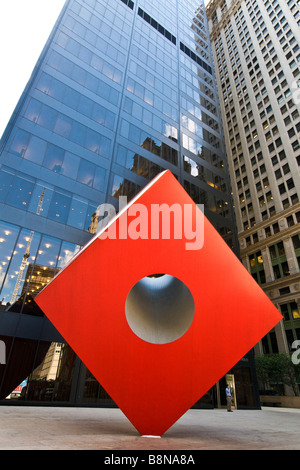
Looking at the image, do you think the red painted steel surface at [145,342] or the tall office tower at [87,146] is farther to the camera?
the tall office tower at [87,146]

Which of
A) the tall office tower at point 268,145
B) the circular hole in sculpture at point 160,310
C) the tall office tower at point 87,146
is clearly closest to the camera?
the circular hole in sculpture at point 160,310

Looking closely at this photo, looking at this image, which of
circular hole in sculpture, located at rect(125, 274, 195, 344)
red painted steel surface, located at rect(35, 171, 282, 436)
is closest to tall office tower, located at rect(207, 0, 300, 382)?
circular hole in sculpture, located at rect(125, 274, 195, 344)

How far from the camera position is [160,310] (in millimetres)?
8266

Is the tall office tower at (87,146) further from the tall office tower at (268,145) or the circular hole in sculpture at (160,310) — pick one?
the tall office tower at (268,145)

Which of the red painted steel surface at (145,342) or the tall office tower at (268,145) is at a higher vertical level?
the tall office tower at (268,145)

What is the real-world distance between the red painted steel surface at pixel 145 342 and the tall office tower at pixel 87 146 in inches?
338

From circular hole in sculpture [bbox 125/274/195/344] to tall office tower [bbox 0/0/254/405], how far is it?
26.2ft

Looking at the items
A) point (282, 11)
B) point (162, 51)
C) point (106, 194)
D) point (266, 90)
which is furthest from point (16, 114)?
point (282, 11)

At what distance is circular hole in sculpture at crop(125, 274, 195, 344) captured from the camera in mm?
6902

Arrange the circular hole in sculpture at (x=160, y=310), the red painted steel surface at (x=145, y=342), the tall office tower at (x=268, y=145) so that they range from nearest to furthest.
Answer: the red painted steel surface at (x=145, y=342)
the circular hole in sculpture at (x=160, y=310)
the tall office tower at (x=268, y=145)

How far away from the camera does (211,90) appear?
3350 cm

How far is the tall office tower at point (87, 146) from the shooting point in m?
13.9

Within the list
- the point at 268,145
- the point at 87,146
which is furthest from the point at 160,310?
the point at 268,145

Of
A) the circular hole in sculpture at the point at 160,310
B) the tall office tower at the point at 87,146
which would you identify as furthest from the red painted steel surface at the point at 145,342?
the tall office tower at the point at 87,146
